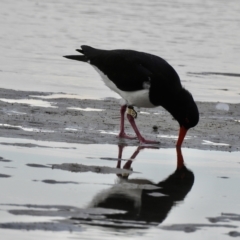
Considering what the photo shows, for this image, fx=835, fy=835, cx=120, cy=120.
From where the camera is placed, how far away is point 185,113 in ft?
30.0

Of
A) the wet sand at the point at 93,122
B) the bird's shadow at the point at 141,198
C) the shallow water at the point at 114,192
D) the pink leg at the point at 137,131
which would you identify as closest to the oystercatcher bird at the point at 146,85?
the pink leg at the point at 137,131

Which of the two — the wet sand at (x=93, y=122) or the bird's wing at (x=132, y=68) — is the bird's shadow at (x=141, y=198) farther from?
the bird's wing at (x=132, y=68)

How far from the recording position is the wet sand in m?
9.13

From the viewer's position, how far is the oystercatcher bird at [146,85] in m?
9.18

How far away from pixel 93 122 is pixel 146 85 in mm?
927

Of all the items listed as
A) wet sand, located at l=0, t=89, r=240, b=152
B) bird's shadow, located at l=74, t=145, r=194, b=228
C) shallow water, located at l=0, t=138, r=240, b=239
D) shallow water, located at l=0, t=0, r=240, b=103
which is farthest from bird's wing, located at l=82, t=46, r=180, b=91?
shallow water, located at l=0, t=0, r=240, b=103

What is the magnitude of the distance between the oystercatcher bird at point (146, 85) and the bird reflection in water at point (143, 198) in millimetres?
1449

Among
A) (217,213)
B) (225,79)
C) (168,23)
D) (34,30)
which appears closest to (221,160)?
(217,213)

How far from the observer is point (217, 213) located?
246 inches

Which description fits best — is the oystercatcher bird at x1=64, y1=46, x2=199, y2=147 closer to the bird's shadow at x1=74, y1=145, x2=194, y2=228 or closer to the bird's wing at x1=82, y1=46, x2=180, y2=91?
the bird's wing at x1=82, y1=46, x2=180, y2=91

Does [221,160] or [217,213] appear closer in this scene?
[217,213]

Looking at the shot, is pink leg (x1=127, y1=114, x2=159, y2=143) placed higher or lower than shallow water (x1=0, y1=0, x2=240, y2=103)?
higher

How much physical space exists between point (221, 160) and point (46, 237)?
3332mm

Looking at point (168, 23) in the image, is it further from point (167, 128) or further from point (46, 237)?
point (46, 237)
